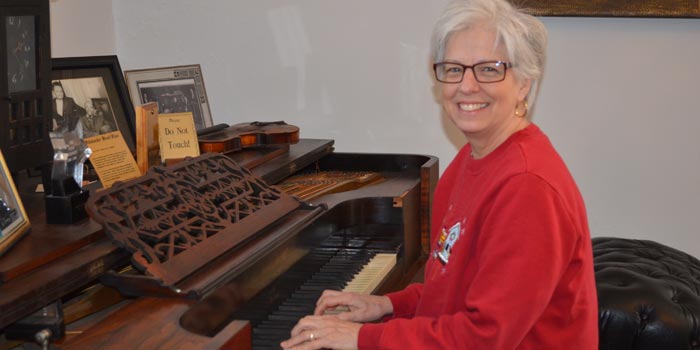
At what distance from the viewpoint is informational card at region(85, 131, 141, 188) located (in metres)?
1.94

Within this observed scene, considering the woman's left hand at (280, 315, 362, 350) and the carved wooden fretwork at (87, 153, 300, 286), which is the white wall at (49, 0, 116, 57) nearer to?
the carved wooden fretwork at (87, 153, 300, 286)

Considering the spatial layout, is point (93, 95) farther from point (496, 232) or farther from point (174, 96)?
point (496, 232)

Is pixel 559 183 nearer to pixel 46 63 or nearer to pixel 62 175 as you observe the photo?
pixel 62 175

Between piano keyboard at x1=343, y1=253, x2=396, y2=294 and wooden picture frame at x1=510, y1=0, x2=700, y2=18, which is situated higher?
wooden picture frame at x1=510, y1=0, x2=700, y2=18

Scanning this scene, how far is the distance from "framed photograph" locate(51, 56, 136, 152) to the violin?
22 cm

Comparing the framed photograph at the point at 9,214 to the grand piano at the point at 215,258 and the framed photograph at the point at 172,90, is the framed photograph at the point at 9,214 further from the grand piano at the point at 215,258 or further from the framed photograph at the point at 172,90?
the framed photograph at the point at 172,90

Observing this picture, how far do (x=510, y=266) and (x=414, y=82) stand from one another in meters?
2.03

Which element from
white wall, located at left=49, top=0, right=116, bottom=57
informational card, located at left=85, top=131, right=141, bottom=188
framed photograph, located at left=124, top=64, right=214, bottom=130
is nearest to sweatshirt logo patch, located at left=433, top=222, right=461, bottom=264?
informational card, located at left=85, top=131, right=141, bottom=188

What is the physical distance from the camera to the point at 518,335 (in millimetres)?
1593

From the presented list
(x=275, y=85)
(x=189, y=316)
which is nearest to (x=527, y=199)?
(x=189, y=316)

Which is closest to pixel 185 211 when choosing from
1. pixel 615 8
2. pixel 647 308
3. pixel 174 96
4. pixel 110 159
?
pixel 110 159

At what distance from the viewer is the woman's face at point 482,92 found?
5.71ft

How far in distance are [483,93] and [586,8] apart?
1.74 m

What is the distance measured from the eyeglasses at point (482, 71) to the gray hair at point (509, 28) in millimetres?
25
